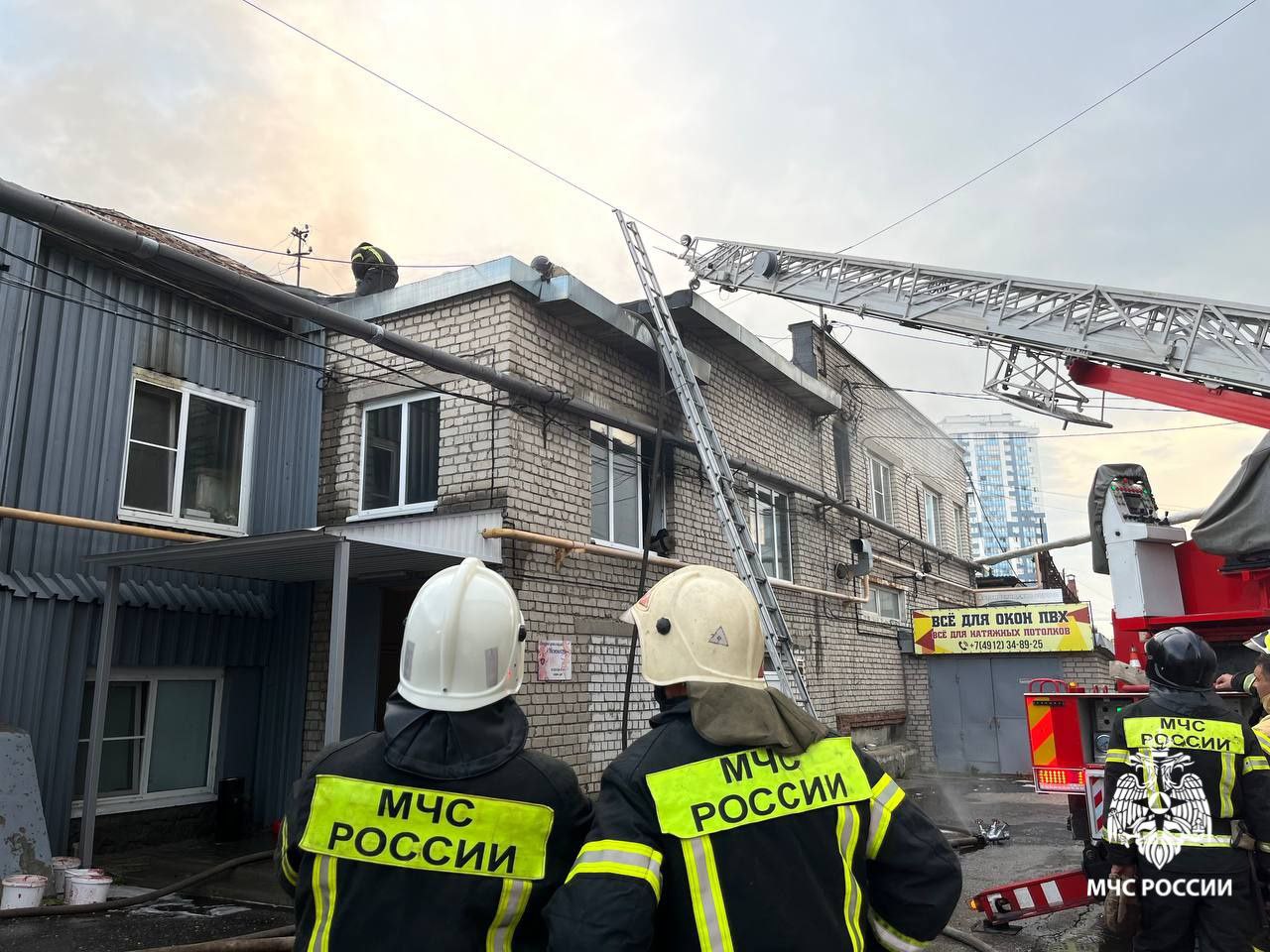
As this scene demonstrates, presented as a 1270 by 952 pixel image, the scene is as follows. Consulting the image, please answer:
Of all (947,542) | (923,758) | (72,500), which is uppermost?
(947,542)

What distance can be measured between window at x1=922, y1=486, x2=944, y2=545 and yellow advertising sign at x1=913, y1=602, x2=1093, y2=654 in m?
3.34

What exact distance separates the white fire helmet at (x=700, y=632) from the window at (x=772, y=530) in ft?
28.8

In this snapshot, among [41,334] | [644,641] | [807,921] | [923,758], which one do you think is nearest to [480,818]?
[644,641]

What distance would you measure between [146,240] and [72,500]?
91.2 inches

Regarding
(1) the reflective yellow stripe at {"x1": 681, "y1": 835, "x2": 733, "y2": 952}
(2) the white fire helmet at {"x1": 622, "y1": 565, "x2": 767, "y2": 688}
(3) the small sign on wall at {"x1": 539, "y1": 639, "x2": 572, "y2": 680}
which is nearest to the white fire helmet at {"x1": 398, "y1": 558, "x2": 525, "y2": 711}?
(2) the white fire helmet at {"x1": 622, "y1": 565, "x2": 767, "y2": 688}

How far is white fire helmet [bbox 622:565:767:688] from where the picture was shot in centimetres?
199

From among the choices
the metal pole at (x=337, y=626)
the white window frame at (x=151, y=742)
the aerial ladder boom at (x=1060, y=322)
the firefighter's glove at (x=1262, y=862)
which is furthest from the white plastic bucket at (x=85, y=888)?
the aerial ladder boom at (x=1060, y=322)

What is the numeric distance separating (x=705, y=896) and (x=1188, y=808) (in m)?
2.81

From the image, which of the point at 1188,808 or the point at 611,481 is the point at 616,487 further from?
the point at 1188,808

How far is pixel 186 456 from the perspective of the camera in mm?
7637

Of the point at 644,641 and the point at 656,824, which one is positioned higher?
the point at 644,641

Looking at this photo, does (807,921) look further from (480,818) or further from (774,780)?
(480,818)

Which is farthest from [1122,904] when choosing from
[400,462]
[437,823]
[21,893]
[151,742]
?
[151,742]

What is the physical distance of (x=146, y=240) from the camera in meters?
5.48
